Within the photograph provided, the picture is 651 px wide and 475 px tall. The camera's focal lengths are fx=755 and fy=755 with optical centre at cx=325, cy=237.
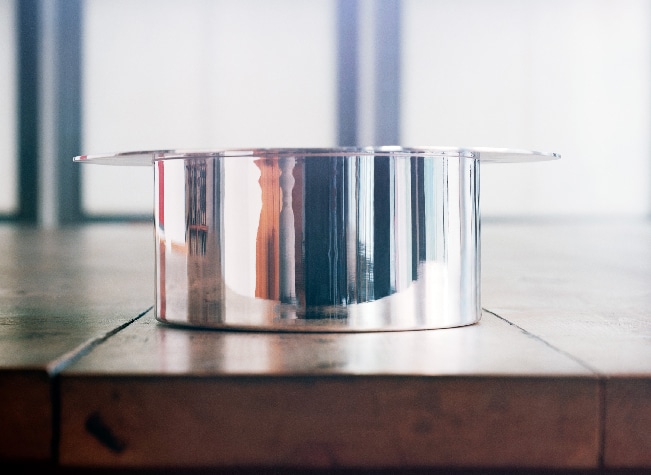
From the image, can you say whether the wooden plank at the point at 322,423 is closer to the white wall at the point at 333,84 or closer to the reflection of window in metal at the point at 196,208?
the reflection of window in metal at the point at 196,208

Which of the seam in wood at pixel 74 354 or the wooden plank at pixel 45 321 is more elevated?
the seam in wood at pixel 74 354

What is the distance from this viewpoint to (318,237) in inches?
19.7

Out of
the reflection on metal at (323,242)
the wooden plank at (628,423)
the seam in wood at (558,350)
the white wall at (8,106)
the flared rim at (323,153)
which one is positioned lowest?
the wooden plank at (628,423)

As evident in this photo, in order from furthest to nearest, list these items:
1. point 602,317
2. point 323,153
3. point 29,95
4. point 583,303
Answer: point 29,95
point 583,303
point 602,317
point 323,153

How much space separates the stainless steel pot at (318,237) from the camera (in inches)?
19.7

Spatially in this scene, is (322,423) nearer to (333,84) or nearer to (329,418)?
(329,418)

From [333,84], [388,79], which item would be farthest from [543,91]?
[333,84]

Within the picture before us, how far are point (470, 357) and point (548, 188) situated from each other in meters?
3.79

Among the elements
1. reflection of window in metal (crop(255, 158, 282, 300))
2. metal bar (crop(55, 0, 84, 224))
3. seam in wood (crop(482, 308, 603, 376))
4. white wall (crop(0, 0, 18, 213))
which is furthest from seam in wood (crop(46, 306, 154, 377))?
white wall (crop(0, 0, 18, 213))

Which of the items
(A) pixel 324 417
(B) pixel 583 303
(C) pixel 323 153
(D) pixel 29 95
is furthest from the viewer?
(D) pixel 29 95

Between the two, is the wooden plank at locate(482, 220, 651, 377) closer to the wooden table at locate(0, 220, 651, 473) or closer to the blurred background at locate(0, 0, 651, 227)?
the wooden table at locate(0, 220, 651, 473)

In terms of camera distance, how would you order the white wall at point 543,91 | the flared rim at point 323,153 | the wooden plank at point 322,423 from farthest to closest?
the white wall at point 543,91 < the flared rim at point 323,153 < the wooden plank at point 322,423

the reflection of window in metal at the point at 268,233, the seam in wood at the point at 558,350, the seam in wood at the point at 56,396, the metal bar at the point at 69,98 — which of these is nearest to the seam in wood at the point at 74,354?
the seam in wood at the point at 56,396

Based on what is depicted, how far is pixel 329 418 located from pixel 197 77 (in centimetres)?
384
